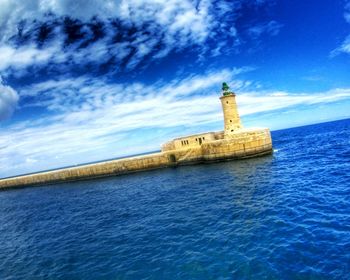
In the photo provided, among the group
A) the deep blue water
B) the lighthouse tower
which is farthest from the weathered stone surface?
the deep blue water

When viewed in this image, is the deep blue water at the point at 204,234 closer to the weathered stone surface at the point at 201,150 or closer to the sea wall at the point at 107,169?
the weathered stone surface at the point at 201,150

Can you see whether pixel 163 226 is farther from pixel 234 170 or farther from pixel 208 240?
pixel 234 170

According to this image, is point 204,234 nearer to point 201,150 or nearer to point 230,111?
point 201,150

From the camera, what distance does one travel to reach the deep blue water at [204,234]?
951 centimetres

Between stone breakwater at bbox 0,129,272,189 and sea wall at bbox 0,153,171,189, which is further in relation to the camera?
sea wall at bbox 0,153,171,189

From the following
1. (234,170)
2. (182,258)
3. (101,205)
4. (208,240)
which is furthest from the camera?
(234,170)

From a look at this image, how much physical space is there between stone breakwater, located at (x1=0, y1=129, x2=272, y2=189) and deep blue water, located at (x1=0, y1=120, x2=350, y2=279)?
10.6 meters

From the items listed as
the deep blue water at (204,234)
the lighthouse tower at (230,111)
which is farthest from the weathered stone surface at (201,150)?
the deep blue water at (204,234)

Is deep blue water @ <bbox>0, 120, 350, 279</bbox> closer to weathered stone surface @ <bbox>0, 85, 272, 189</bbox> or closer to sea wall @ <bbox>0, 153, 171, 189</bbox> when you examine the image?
weathered stone surface @ <bbox>0, 85, 272, 189</bbox>

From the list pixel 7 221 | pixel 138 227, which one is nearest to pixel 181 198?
pixel 138 227

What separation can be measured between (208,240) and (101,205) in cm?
1337

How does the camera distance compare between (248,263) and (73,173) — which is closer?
(248,263)

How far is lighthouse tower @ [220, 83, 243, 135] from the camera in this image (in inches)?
1537

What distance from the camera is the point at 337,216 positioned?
1212 centimetres
